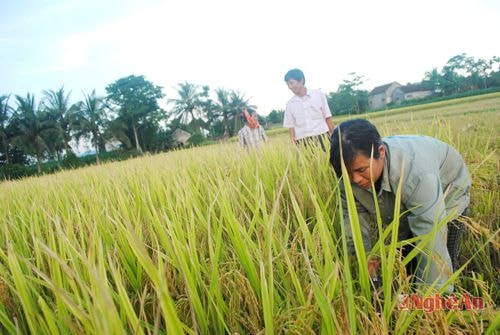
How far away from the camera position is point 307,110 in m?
3.38

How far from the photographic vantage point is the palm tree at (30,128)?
26109mm

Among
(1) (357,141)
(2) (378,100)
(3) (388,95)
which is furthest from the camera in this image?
(2) (378,100)

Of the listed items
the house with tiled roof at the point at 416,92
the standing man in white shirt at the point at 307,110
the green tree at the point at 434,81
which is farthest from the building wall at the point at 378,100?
the standing man in white shirt at the point at 307,110

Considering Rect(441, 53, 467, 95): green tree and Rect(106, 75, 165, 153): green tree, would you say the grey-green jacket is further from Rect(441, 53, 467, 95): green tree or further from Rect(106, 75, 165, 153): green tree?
Rect(441, 53, 467, 95): green tree

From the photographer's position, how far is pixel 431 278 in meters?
0.98

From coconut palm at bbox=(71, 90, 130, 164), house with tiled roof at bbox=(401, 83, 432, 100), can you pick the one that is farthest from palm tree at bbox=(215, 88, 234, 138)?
house with tiled roof at bbox=(401, 83, 432, 100)

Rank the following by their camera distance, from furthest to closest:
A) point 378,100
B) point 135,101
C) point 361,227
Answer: point 378,100 → point 135,101 → point 361,227

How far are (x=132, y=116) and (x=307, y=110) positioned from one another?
107 feet

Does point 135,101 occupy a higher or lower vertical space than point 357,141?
higher

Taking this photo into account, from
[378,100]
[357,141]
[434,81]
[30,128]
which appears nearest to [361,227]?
[357,141]

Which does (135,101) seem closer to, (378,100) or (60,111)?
(60,111)

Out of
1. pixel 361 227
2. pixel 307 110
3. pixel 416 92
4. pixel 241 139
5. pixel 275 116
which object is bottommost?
pixel 361 227

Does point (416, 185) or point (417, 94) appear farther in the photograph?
point (417, 94)

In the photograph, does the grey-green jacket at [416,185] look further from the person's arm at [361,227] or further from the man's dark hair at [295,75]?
the man's dark hair at [295,75]
